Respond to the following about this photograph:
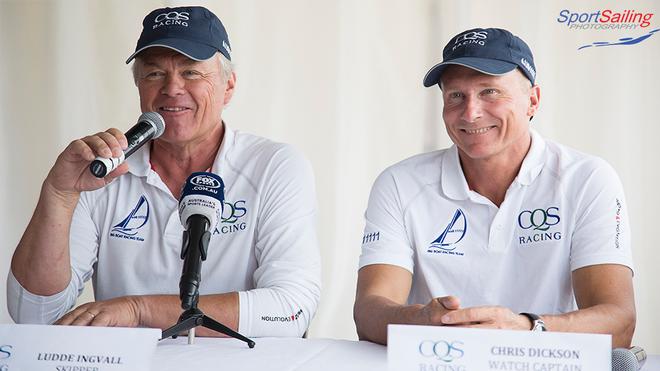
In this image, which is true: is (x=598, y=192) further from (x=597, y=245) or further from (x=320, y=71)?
(x=320, y=71)

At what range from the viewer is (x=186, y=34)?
7.16 ft

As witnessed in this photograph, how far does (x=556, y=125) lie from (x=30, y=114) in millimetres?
2246

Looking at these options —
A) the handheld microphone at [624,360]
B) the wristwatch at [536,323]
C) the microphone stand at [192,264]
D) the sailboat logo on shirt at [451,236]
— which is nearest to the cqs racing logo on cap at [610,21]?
the sailboat logo on shirt at [451,236]

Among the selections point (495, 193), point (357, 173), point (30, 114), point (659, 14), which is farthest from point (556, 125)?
point (30, 114)

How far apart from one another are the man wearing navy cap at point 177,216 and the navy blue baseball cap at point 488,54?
19.7 inches

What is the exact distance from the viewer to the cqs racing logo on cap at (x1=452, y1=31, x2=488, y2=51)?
2.13m

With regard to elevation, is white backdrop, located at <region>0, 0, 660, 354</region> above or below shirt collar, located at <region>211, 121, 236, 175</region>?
above

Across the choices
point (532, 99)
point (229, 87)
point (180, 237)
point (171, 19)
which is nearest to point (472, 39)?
point (532, 99)

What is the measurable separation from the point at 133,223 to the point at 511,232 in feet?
3.21

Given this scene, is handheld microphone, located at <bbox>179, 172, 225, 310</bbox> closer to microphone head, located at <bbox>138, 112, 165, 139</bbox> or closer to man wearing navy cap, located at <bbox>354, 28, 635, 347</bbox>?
microphone head, located at <bbox>138, 112, 165, 139</bbox>

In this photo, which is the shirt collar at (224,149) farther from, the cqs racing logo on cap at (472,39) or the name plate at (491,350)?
the name plate at (491,350)

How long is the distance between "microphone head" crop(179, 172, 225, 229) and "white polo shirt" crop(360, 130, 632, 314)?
0.61m

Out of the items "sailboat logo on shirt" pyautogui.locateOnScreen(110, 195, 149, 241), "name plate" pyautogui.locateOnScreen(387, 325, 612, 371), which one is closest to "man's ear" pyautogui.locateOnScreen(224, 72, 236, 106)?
"sailboat logo on shirt" pyautogui.locateOnScreen(110, 195, 149, 241)

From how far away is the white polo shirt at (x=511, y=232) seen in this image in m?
2.05
